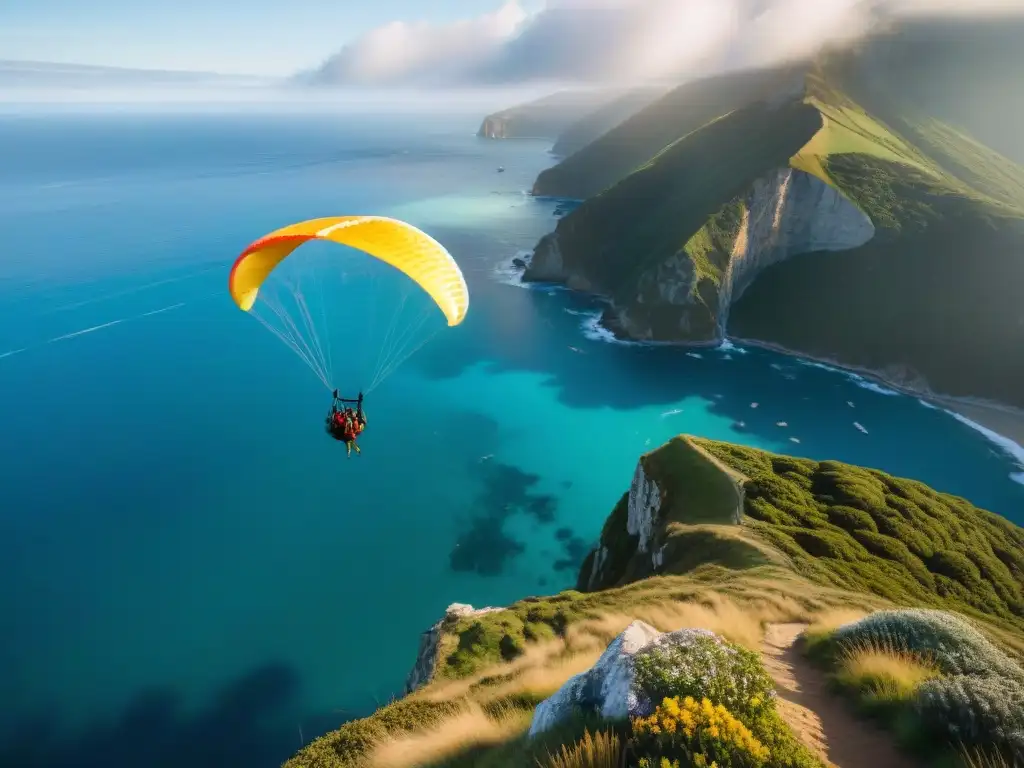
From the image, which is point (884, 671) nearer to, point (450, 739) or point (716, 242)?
point (450, 739)

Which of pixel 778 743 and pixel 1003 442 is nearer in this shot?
pixel 778 743

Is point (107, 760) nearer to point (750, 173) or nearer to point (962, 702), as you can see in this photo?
point (962, 702)

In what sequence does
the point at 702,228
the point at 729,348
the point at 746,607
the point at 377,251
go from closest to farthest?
the point at 746,607 → the point at 377,251 → the point at 729,348 → the point at 702,228

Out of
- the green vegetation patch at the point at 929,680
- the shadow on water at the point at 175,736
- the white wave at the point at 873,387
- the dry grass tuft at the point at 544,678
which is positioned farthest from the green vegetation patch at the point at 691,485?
the white wave at the point at 873,387

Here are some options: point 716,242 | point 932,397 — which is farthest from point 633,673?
point 716,242

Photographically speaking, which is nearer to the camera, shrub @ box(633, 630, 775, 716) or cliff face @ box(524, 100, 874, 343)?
shrub @ box(633, 630, 775, 716)

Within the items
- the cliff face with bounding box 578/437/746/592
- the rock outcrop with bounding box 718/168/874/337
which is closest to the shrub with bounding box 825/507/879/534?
the cliff face with bounding box 578/437/746/592

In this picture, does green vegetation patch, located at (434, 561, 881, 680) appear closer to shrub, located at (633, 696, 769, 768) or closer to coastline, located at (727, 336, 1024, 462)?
shrub, located at (633, 696, 769, 768)
